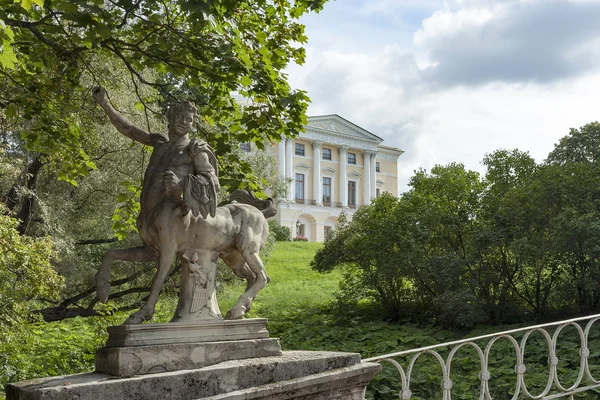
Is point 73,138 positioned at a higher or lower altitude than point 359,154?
lower

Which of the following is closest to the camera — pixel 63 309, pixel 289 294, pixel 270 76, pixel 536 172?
pixel 270 76

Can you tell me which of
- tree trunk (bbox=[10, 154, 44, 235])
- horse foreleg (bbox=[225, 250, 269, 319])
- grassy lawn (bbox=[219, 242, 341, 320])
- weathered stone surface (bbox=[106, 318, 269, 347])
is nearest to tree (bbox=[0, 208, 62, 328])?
tree trunk (bbox=[10, 154, 44, 235])

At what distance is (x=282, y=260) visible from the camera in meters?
34.4

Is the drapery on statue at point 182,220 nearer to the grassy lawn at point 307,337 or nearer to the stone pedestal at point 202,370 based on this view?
the stone pedestal at point 202,370

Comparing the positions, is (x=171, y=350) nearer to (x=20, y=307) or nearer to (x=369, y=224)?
(x=20, y=307)

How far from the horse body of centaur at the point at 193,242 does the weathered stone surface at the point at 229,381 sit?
439mm

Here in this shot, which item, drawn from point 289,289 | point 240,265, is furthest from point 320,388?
point 289,289

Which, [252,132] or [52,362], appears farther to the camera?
[52,362]

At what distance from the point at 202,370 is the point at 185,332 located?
0.86 ft

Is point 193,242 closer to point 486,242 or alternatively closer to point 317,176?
point 486,242

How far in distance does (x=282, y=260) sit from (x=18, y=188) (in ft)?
77.9

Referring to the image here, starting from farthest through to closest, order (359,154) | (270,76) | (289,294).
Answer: (359,154)
(289,294)
(270,76)

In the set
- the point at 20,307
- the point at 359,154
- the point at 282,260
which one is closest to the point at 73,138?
the point at 20,307

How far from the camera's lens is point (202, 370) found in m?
3.28
